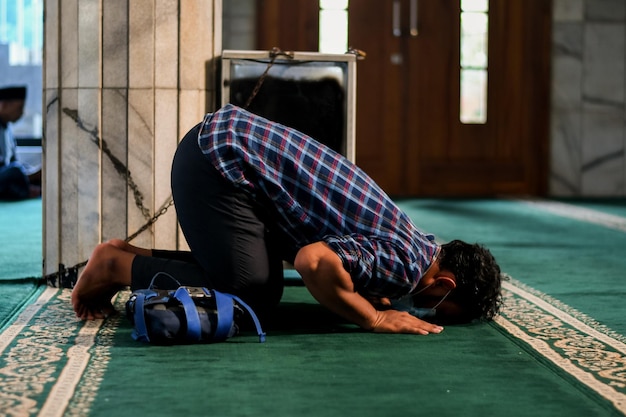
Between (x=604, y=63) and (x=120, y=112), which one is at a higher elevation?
(x=604, y=63)

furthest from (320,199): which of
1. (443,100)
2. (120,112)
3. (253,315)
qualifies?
(443,100)

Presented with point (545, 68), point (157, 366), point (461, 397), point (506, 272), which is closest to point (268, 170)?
point (157, 366)

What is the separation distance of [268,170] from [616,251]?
10.3 ft

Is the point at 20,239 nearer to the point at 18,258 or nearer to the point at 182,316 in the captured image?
the point at 18,258

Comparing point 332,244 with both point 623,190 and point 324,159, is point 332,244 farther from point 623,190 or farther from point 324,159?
point 623,190

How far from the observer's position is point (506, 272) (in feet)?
16.5

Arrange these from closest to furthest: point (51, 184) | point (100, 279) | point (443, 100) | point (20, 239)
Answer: point (100, 279) → point (51, 184) → point (20, 239) → point (443, 100)

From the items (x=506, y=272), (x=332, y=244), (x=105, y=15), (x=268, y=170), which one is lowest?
(x=506, y=272)

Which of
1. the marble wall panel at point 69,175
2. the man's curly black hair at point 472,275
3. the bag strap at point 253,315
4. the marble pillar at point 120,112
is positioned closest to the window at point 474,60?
the marble pillar at point 120,112

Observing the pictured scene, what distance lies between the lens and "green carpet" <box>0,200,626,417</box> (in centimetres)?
251

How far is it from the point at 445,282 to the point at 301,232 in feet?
1.58

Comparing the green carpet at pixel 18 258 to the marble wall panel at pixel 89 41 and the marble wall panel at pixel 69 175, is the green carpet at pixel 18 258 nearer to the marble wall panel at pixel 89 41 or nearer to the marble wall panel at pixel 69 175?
the marble wall panel at pixel 69 175

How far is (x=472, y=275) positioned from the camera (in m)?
3.42

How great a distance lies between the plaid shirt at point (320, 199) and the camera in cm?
328
